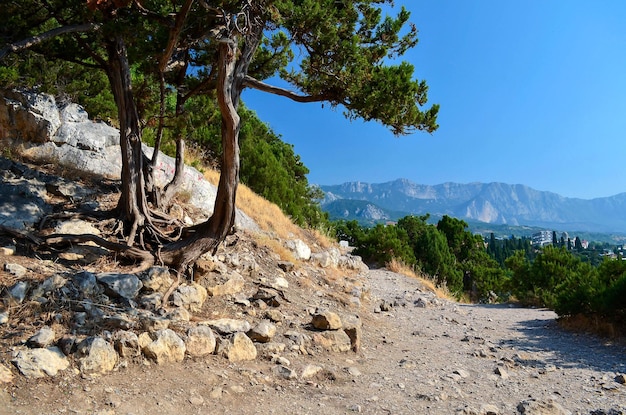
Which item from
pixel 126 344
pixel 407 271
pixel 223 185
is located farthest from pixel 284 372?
pixel 407 271

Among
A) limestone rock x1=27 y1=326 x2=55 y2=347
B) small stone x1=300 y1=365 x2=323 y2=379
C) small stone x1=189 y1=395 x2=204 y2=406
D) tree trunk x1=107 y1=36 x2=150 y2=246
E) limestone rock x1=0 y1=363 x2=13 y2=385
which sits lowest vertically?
small stone x1=300 y1=365 x2=323 y2=379

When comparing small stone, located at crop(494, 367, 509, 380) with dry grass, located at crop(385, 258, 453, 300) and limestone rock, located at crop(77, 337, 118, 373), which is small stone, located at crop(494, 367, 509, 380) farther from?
dry grass, located at crop(385, 258, 453, 300)

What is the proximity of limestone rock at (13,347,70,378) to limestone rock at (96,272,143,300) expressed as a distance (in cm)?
136

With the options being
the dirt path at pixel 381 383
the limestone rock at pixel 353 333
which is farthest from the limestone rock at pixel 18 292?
the limestone rock at pixel 353 333

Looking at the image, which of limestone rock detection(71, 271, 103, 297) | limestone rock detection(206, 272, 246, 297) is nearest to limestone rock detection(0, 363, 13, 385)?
limestone rock detection(71, 271, 103, 297)

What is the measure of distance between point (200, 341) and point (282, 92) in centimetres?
477

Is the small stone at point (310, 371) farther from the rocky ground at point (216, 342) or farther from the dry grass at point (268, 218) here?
the dry grass at point (268, 218)

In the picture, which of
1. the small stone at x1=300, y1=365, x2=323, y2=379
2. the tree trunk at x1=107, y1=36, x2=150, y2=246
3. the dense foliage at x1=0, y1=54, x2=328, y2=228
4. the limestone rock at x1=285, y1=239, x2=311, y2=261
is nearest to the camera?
the small stone at x1=300, y1=365, x2=323, y2=379

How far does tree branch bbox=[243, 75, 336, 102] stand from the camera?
7.41 meters

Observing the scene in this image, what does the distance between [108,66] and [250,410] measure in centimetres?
A: 616

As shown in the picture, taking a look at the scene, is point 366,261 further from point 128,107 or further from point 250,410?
point 250,410

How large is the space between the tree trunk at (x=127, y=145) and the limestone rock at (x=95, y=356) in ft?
10.3

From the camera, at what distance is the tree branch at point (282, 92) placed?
741 centimetres

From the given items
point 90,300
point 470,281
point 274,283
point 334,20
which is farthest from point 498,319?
point 470,281
